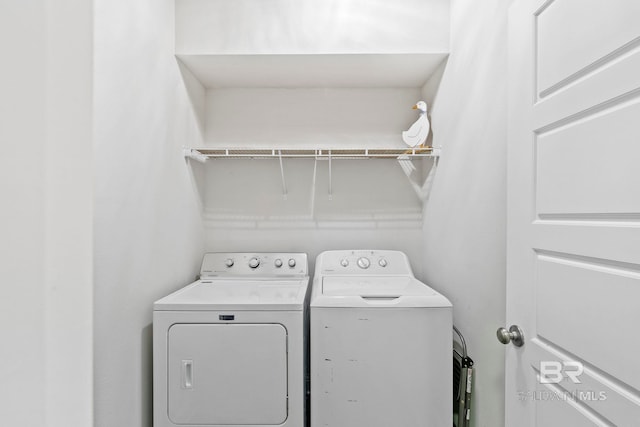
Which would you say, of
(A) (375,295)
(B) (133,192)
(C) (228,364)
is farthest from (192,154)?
(A) (375,295)

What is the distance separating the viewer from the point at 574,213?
0.78m

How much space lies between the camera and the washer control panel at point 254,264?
201 cm

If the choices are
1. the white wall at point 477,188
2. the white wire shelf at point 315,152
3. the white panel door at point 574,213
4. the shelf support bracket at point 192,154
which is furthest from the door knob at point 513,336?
the shelf support bracket at point 192,154

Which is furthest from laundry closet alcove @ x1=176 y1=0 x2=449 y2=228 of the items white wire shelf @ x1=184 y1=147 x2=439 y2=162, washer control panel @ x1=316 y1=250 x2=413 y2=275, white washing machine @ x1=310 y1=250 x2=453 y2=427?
white washing machine @ x1=310 y1=250 x2=453 y2=427

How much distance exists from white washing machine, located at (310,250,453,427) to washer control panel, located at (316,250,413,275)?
533mm

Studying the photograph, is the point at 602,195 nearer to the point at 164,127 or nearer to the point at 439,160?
the point at 439,160

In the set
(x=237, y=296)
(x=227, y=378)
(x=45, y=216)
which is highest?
(x=45, y=216)

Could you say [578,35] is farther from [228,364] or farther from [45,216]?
[228,364]

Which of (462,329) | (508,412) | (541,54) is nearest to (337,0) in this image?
(541,54)

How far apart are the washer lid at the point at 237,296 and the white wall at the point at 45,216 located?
0.45 m

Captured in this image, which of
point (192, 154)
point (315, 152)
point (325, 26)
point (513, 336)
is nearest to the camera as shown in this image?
point (513, 336)

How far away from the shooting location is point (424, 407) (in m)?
1.40

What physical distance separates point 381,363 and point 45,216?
4.46 feet

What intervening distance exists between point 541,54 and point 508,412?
45.2 inches
